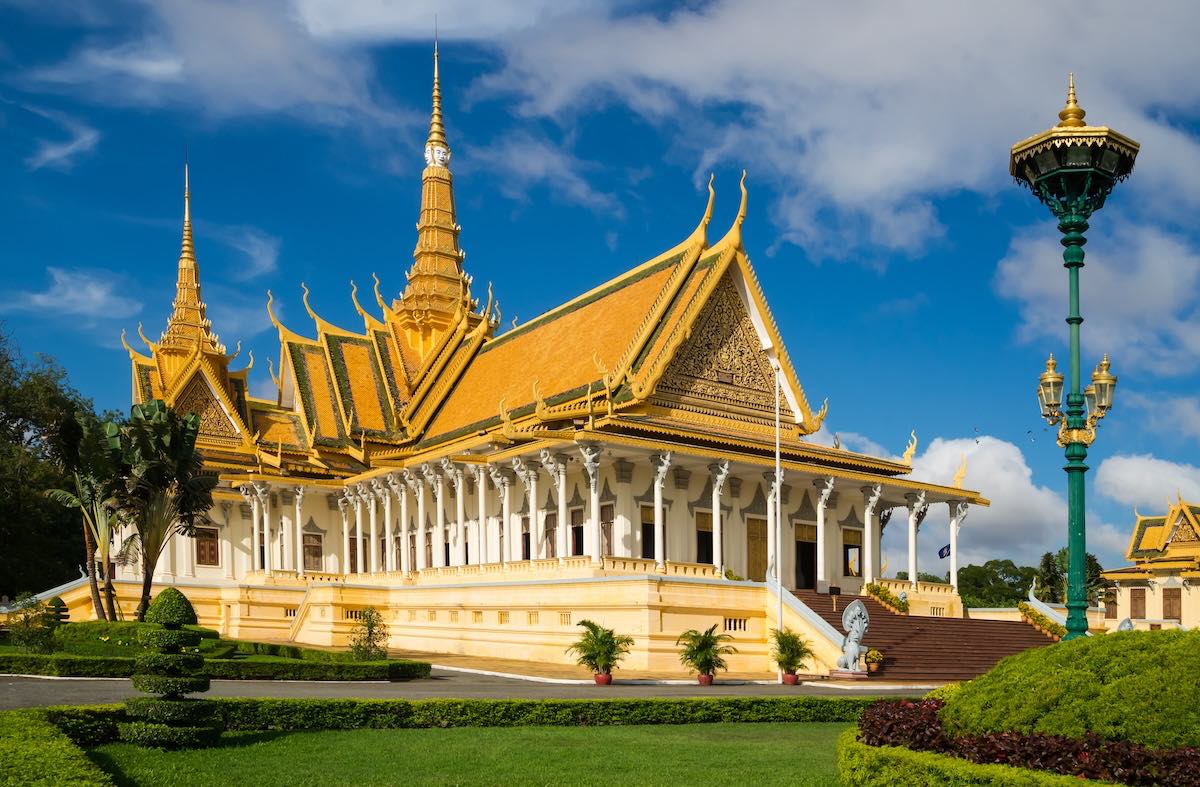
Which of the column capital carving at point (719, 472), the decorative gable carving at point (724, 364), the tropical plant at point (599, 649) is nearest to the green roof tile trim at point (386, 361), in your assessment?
the decorative gable carving at point (724, 364)

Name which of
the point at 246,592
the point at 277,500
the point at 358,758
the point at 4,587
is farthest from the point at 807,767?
the point at 4,587

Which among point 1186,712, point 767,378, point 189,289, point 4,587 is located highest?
point 189,289

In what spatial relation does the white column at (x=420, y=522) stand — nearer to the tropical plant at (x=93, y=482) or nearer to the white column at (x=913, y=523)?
the tropical plant at (x=93, y=482)

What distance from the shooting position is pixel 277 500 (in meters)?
43.2

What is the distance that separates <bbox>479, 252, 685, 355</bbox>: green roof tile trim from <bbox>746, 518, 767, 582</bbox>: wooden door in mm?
8049

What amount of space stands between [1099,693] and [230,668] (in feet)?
56.6

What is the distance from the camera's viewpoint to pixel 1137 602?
1937 inches

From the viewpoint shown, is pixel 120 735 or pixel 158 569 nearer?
pixel 120 735

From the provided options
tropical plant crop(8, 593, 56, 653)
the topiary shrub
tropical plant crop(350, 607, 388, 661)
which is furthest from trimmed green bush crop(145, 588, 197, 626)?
tropical plant crop(8, 593, 56, 653)

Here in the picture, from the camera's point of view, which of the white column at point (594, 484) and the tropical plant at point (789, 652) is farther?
the white column at point (594, 484)

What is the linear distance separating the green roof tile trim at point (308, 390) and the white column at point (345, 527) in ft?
6.17

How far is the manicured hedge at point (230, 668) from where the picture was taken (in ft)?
71.2

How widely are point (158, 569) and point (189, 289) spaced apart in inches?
574

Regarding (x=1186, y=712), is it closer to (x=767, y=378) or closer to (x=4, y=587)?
(x=767, y=378)
